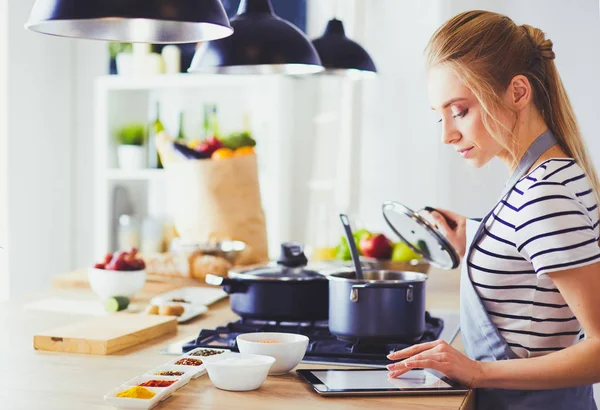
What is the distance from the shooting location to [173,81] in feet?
14.3

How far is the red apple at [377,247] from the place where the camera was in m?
2.89

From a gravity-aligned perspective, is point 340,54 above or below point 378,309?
above

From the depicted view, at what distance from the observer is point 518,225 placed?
142 centimetres

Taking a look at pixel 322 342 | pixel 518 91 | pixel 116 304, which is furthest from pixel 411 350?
pixel 116 304

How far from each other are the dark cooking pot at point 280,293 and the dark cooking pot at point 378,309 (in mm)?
250

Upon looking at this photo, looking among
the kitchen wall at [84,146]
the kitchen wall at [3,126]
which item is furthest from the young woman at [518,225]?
the kitchen wall at [84,146]

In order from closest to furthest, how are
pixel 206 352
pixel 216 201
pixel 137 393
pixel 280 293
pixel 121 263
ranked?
pixel 137 393 < pixel 206 352 < pixel 280 293 < pixel 121 263 < pixel 216 201

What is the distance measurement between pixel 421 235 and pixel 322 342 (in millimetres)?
389

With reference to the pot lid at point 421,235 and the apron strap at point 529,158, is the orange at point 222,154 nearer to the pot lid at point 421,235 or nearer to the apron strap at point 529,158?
the pot lid at point 421,235

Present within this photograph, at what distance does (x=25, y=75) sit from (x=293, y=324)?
306cm

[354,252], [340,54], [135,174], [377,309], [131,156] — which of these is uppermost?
[340,54]

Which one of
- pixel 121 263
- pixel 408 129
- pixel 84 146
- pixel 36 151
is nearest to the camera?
pixel 121 263

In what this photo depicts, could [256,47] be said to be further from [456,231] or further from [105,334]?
[105,334]

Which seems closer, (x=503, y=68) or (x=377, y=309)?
(x=503, y=68)
